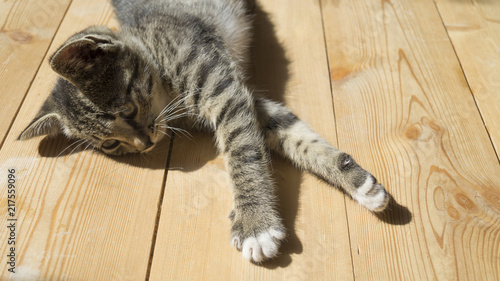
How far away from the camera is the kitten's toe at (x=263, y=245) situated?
58.6 inches

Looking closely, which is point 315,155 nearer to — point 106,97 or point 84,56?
point 106,97

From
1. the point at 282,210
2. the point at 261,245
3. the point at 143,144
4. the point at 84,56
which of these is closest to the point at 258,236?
the point at 261,245

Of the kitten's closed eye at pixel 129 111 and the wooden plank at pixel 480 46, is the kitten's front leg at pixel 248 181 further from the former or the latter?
the wooden plank at pixel 480 46

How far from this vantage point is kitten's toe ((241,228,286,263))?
149 centimetres

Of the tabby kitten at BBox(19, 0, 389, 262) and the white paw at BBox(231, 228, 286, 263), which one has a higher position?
the tabby kitten at BBox(19, 0, 389, 262)

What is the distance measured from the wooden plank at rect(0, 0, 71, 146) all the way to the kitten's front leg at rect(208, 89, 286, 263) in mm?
970

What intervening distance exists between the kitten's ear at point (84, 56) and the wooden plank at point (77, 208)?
1.37ft

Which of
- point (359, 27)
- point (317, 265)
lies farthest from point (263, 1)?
point (317, 265)

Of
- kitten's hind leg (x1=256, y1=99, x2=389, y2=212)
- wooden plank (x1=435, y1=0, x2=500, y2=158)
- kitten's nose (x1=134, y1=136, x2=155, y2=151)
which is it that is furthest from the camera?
wooden plank (x1=435, y1=0, x2=500, y2=158)

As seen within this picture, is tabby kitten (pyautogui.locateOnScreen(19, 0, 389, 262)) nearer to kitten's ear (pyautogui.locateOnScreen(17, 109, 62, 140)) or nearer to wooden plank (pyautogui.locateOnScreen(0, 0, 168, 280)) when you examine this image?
kitten's ear (pyautogui.locateOnScreen(17, 109, 62, 140))

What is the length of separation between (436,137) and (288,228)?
76 centimetres

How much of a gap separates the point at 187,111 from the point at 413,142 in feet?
3.14

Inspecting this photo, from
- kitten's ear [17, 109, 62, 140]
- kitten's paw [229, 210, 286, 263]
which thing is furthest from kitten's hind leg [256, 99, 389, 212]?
kitten's ear [17, 109, 62, 140]

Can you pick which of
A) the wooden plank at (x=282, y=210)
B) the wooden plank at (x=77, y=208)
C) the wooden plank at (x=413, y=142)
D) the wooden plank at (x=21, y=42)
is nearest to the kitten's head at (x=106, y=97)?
the wooden plank at (x=77, y=208)
